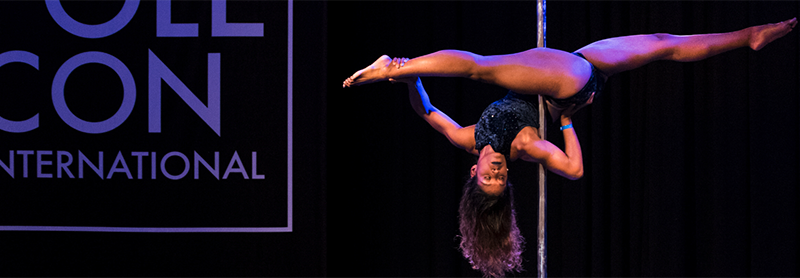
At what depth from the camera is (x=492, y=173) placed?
2.26 m

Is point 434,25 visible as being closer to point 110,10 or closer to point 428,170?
point 428,170

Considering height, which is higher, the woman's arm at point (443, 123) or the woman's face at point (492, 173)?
the woman's arm at point (443, 123)

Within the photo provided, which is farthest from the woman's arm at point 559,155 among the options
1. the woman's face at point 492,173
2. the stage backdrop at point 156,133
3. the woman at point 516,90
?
the stage backdrop at point 156,133

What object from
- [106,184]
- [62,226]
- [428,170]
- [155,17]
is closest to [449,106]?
[428,170]

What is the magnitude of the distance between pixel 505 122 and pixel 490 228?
510 millimetres

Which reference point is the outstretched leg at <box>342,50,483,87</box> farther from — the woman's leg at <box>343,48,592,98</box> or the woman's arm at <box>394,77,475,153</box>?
the woman's arm at <box>394,77,475,153</box>

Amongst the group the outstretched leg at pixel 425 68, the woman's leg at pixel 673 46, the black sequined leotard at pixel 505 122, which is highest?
the woman's leg at pixel 673 46

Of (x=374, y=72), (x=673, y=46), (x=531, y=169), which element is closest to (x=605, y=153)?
(x=531, y=169)

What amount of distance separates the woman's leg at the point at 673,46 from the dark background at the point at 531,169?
109cm

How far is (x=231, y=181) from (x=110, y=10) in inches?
51.9

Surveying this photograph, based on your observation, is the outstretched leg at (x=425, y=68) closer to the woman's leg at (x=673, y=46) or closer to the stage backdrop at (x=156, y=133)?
the woman's leg at (x=673, y=46)

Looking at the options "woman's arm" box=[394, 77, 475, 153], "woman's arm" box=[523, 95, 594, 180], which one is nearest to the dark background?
"woman's arm" box=[394, 77, 475, 153]

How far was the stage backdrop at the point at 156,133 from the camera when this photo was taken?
125 inches

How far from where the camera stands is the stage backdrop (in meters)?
3.17
